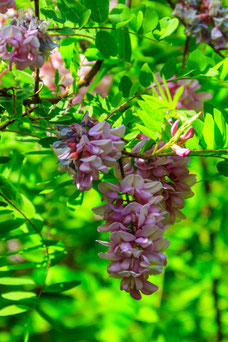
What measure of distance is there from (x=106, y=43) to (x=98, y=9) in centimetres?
5

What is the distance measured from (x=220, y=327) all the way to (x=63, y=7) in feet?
2.91

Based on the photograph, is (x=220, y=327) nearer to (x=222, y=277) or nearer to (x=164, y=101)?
(x=222, y=277)

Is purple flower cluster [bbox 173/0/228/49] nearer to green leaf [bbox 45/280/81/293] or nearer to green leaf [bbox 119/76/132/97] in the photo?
green leaf [bbox 119/76/132/97]

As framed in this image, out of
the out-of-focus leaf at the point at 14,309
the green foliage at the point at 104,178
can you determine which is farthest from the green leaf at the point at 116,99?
the out-of-focus leaf at the point at 14,309

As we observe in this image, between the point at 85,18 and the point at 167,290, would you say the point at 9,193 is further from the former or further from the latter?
the point at 167,290

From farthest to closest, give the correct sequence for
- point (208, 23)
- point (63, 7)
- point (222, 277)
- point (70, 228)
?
point (222, 277)
point (70, 228)
point (208, 23)
point (63, 7)

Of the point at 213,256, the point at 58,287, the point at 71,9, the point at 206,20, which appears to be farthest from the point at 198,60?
the point at 213,256

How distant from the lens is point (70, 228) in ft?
3.34

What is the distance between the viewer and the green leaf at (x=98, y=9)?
59cm

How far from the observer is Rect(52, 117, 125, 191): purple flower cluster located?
455 mm

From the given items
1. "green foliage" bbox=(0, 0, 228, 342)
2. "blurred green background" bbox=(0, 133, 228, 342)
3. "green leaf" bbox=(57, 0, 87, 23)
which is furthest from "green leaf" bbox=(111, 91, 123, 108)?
"blurred green background" bbox=(0, 133, 228, 342)

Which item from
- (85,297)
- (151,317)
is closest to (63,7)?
(151,317)

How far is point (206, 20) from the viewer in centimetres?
79

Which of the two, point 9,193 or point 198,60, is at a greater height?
point 198,60
